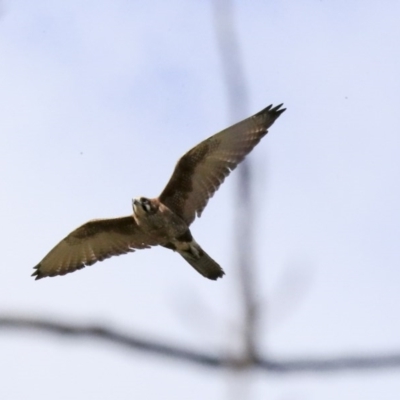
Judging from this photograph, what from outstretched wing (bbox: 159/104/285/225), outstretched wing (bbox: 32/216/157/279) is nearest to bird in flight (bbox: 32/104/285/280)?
outstretched wing (bbox: 159/104/285/225)

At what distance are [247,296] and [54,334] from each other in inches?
16.9

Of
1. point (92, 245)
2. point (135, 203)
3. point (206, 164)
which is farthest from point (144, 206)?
point (92, 245)

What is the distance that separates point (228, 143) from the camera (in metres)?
11.3

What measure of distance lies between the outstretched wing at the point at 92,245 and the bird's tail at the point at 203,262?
63 cm

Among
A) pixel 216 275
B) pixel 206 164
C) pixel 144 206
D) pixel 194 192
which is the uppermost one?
pixel 206 164

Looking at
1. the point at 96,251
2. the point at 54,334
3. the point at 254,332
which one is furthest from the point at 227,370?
the point at 96,251

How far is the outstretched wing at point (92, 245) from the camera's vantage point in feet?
38.8

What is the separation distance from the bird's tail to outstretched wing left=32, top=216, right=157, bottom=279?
628mm

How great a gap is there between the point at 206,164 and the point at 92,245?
7.22 ft

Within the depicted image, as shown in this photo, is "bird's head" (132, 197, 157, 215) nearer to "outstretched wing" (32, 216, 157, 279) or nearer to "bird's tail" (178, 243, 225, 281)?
"outstretched wing" (32, 216, 157, 279)

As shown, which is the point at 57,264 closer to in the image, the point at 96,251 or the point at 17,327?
the point at 96,251

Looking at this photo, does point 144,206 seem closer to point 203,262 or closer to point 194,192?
point 194,192

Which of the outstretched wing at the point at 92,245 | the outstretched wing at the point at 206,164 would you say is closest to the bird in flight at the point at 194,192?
the outstretched wing at the point at 206,164

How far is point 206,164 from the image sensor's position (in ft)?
36.8
